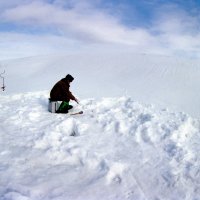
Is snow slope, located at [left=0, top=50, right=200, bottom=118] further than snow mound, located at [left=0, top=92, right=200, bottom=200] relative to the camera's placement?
Yes

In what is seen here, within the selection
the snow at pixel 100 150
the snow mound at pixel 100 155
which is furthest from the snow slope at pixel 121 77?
the snow mound at pixel 100 155

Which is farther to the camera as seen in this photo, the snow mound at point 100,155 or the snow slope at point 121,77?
the snow slope at point 121,77

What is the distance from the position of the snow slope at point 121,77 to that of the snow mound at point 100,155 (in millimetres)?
2436

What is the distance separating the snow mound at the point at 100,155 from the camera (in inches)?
169

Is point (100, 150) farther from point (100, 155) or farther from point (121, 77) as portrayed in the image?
point (121, 77)

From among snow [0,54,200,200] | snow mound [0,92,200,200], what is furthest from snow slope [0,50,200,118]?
snow mound [0,92,200,200]

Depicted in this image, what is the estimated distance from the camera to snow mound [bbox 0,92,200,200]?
429cm

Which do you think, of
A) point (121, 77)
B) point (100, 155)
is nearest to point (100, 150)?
point (100, 155)

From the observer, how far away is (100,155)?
17.8 ft

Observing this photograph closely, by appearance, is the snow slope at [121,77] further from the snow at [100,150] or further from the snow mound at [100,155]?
the snow mound at [100,155]

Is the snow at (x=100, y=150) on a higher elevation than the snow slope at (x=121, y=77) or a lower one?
lower

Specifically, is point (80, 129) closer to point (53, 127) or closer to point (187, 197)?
point (53, 127)

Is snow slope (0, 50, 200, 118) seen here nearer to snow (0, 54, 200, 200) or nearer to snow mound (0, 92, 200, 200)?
snow (0, 54, 200, 200)

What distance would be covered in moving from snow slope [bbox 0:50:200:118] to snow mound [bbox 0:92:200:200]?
2.44 m
